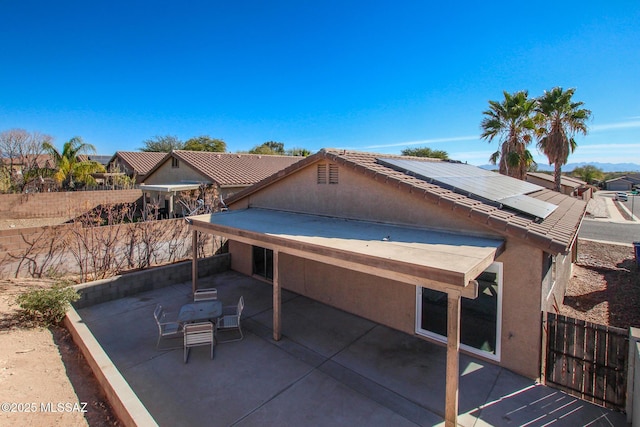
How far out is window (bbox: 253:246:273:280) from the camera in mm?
12133

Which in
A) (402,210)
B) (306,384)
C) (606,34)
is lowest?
(306,384)

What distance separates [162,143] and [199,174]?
45.8m

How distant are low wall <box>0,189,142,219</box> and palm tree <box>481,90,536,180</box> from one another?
2819cm

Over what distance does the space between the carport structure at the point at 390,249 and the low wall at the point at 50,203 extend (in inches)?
628

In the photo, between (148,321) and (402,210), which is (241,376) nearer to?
(148,321)

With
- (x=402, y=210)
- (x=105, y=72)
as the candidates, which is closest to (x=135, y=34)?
(x=105, y=72)

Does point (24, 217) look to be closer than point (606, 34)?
No

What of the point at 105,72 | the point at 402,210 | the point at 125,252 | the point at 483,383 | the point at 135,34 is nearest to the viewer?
the point at 483,383

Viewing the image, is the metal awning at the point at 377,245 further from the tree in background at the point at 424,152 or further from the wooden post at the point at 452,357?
the tree in background at the point at 424,152

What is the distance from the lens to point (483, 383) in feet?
20.4

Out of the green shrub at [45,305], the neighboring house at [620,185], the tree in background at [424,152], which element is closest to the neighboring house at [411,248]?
the green shrub at [45,305]

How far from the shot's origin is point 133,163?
3462cm

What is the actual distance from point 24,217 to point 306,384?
23704 mm

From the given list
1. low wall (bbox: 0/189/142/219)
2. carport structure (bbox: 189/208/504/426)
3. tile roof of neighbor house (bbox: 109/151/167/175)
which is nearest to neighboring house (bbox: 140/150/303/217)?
low wall (bbox: 0/189/142/219)
